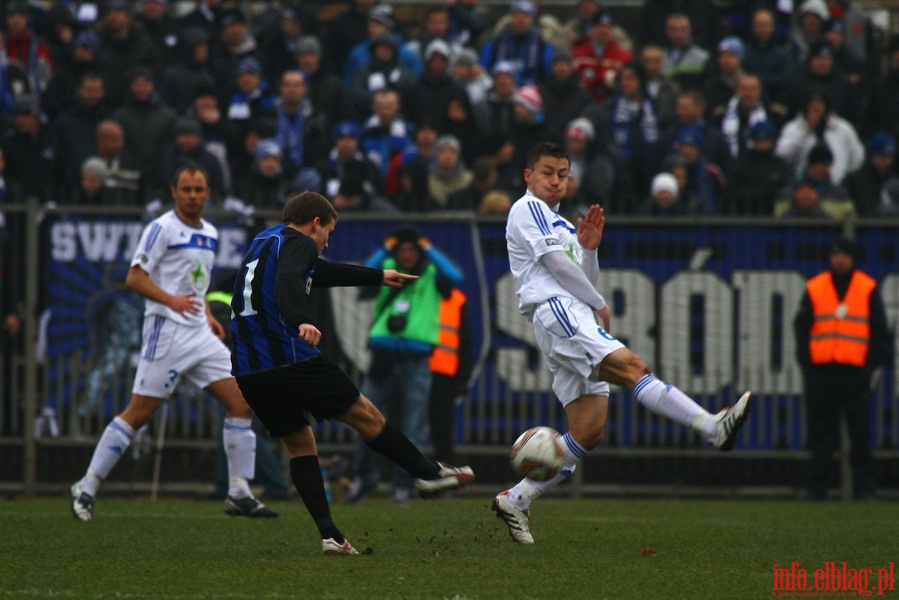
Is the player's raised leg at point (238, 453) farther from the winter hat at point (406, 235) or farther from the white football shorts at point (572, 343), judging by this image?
the winter hat at point (406, 235)

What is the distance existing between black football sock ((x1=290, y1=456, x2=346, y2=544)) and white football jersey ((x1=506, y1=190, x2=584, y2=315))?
1720 mm

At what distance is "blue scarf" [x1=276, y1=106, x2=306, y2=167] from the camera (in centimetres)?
1703

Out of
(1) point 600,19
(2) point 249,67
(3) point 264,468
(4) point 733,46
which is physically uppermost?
(1) point 600,19

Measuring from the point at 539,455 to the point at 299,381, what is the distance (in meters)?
1.51

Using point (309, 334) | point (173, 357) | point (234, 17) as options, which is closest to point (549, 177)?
point (309, 334)

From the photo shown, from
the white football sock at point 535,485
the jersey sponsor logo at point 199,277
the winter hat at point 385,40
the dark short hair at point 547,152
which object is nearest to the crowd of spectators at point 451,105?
the winter hat at point 385,40

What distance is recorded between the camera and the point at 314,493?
8.20 metres

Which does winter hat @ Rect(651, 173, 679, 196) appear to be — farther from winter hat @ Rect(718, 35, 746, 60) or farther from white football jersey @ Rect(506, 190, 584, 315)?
white football jersey @ Rect(506, 190, 584, 315)

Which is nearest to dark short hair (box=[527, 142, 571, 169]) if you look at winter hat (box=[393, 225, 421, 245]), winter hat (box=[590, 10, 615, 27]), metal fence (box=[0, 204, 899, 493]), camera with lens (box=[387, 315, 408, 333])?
winter hat (box=[393, 225, 421, 245])

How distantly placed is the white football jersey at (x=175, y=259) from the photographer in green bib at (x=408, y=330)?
3.01 meters

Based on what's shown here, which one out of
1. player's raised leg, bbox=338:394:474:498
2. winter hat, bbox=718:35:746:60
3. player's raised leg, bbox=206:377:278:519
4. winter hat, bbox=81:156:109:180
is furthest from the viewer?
winter hat, bbox=718:35:746:60

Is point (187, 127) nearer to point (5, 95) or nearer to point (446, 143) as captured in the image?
point (446, 143)

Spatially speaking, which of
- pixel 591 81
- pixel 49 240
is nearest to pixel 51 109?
pixel 49 240

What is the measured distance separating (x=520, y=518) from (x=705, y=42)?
11.6m
